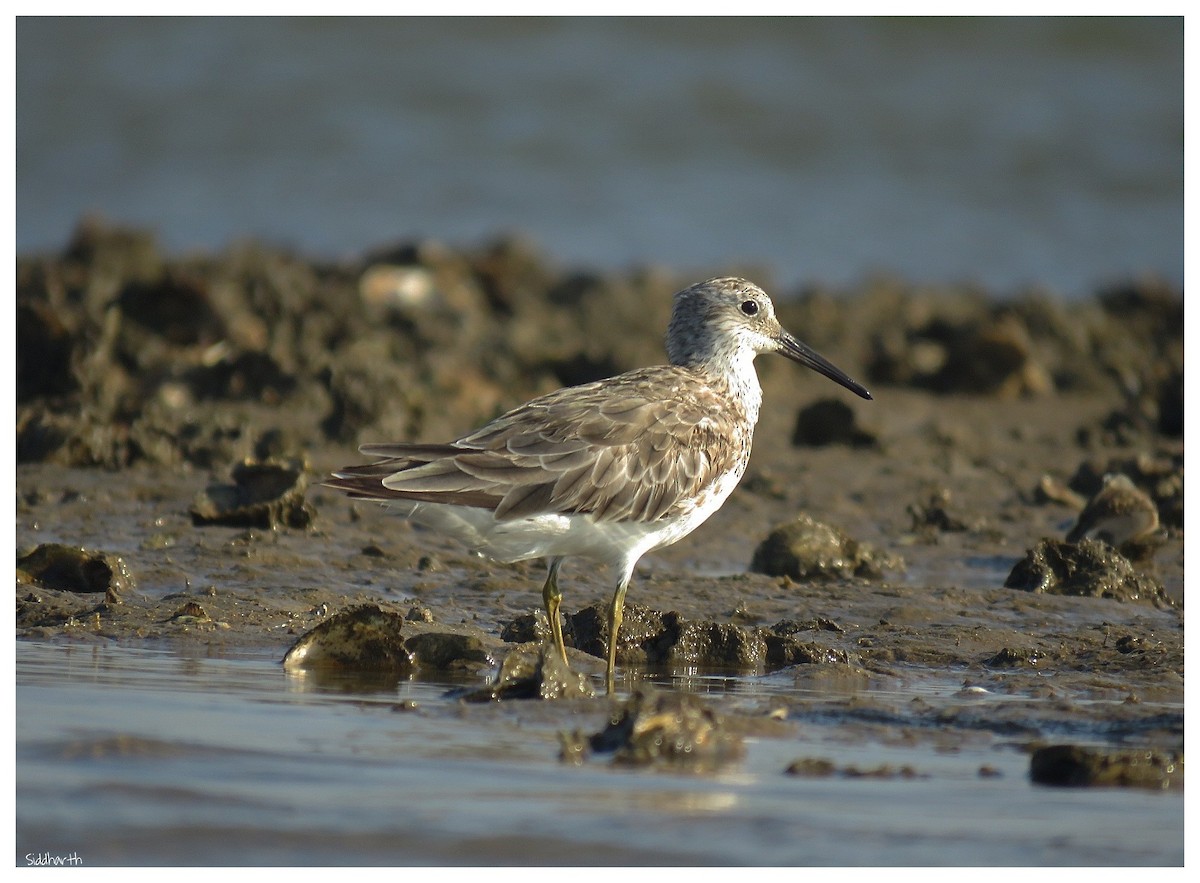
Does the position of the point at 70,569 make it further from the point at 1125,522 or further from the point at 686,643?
the point at 1125,522

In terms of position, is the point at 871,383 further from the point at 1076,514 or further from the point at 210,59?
the point at 210,59

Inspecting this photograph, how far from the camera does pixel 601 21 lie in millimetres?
29344

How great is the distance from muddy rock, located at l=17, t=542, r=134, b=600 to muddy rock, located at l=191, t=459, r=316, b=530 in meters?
1.42

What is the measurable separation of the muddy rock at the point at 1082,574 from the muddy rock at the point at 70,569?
15.3 ft

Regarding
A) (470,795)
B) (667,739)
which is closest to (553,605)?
(667,739)

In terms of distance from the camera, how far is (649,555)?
9.66 metres

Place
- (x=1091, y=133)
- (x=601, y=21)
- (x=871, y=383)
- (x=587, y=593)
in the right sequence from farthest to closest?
(x=601, y=21) < (x=1091, y=133) < (x=871, y=383) < (x=587, y=593)

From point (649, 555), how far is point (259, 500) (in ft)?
7.58

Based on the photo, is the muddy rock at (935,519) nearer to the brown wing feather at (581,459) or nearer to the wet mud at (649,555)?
the wet mud at (649,555)

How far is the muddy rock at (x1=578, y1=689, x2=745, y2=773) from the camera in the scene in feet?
17.7

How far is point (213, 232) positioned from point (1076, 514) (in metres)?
14.4

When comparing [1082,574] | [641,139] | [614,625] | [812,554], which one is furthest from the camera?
[641,139]

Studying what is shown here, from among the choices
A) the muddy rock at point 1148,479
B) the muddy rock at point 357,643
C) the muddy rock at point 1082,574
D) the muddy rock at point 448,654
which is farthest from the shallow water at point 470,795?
the muddy rock at point 1148,479

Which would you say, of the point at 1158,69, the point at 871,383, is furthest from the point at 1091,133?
the point at 871,383
